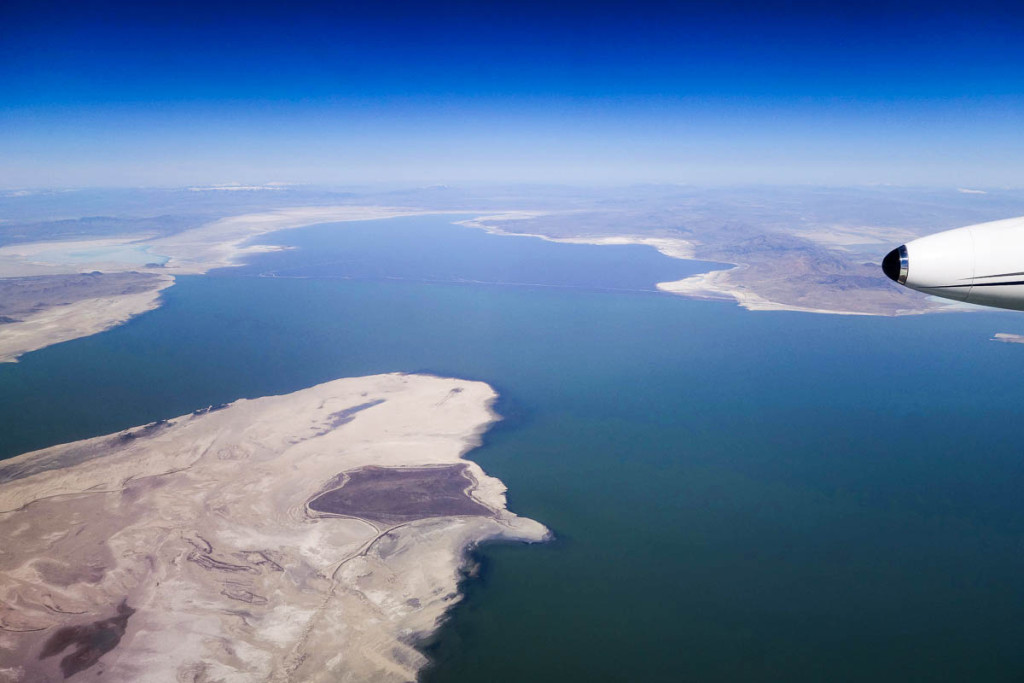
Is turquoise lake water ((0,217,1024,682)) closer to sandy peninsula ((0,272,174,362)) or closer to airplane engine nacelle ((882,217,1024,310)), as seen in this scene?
sandy peninsula ((0,272,174,362))

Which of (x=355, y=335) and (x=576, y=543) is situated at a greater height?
(x=355, y=335)

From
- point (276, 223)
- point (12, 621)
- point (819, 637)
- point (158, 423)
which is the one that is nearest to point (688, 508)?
point (819, 637)

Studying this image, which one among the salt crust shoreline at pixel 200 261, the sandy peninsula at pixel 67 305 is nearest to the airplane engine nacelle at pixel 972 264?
the sandy peninsula at pixel 67 305

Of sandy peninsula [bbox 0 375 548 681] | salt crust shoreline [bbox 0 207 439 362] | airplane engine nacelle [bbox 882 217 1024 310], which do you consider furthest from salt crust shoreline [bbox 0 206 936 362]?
airplane engine nacelle [bbox 882 217 1024 310]

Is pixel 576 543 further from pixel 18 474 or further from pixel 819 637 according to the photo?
pixel 18 474

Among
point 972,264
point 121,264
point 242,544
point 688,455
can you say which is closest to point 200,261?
point 121,264

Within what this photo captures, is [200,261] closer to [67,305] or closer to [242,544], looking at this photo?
[67,305]

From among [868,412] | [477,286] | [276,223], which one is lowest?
[868,412]
